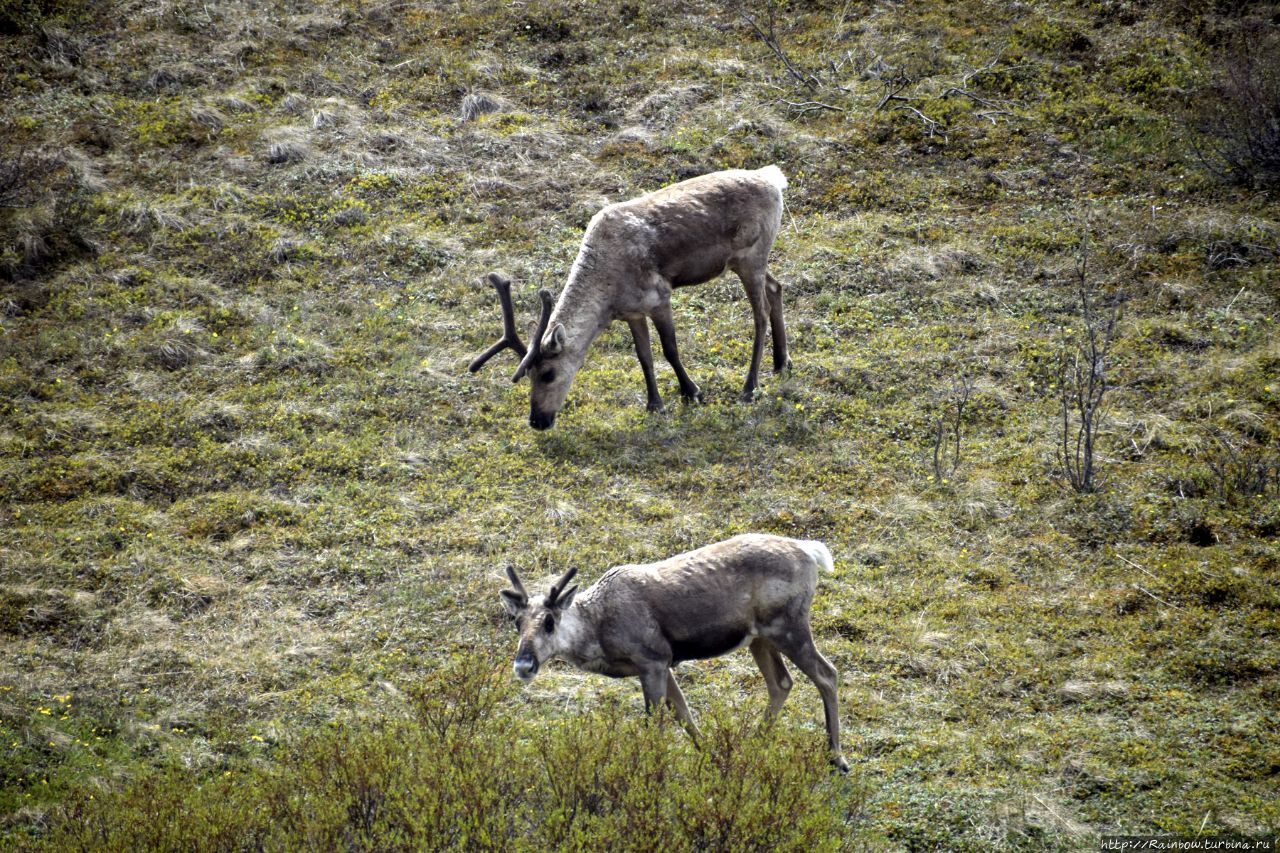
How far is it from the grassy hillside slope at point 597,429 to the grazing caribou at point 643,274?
0.53 m

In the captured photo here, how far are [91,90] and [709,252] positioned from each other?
42.1ft

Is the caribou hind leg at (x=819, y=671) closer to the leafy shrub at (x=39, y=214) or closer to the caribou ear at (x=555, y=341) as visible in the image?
the caribou ear at (x=555, y=341)

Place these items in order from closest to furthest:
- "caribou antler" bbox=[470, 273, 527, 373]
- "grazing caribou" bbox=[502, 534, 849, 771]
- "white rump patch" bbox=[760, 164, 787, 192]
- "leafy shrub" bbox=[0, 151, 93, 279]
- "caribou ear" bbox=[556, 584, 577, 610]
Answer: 1. "caribou ear" bbox=[556, 584, 577, 610]
2. "grazing caribou" bbox=[502, 534, 849, 771]
3. "caribou antler" bbox=[470, 273, 527, 373]
4. "white rump patch" bbox=[760, 164, 787, 192]
5. "leafy shrub" bbox=[0, 151, 93, 279]

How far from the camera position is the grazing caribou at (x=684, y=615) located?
838 cm

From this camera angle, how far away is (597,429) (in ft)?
45.0

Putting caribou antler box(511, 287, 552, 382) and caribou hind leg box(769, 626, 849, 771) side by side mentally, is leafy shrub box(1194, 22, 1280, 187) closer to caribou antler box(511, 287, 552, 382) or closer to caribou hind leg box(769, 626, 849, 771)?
caribou antler box(511, 287, 552, 382)

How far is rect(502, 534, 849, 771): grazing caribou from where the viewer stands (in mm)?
8375

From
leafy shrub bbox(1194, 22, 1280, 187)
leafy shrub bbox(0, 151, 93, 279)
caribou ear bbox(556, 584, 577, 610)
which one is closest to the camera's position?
caribou ear bbox(556, 584, 577, 610)

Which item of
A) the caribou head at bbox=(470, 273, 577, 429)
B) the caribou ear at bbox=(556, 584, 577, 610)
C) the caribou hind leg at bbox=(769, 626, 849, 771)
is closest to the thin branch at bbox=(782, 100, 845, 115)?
the caribou head at bbox=(470, 273, 577, 429)

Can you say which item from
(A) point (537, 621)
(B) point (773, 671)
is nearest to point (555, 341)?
(B) point (773, 671)

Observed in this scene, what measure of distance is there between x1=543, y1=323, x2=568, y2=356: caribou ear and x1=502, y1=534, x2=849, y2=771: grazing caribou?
5.34 meters

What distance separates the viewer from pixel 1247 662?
9477 mm

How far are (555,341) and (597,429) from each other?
1.12 meters

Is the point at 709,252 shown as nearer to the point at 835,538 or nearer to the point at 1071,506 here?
the point at 835,538
